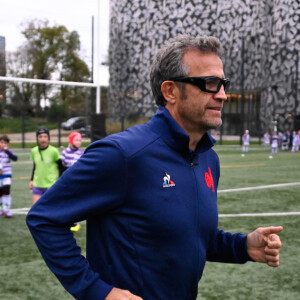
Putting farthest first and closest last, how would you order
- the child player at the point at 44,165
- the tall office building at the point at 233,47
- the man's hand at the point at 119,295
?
1. the tall office building at the point at 233,47
2. the child player at the point at 44,165
3. the man's hand at the point at 119,295

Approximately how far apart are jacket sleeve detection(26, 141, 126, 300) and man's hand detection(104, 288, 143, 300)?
0.02m

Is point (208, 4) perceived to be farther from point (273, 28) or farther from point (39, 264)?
point (39, 264)

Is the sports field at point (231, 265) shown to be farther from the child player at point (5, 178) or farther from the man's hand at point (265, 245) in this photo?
the man's hand at point (265, 245)

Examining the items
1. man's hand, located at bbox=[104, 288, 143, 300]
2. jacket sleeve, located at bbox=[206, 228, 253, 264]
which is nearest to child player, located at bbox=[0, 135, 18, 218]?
jacket sleeve, located at bbox=[206, 228, 253, 264]

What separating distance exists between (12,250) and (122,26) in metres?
54.8

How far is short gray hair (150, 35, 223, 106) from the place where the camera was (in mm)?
1898

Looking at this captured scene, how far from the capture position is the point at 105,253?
5.89ft

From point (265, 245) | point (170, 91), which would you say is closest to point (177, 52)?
point (170, 91)

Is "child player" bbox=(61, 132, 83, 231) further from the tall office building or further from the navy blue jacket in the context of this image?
the tall office building

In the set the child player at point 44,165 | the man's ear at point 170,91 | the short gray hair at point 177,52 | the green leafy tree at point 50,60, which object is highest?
the green leafy tree at point 50,60

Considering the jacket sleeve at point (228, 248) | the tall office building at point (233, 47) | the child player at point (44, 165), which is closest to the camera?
the jacket sleeve at point (228, 248)

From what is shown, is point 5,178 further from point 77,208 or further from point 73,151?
point 77,208

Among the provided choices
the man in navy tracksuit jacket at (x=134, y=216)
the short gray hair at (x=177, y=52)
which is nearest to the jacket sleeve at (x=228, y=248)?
the man in navy tracksuit jacket at (x=134, y=216)

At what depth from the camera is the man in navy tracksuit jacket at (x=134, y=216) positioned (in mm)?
1685
